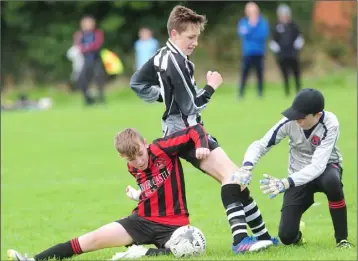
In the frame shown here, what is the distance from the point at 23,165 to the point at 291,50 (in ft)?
38.7

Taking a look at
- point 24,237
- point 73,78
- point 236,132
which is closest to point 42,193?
point 24,237

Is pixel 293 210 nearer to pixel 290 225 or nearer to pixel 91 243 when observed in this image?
pixel 290 225

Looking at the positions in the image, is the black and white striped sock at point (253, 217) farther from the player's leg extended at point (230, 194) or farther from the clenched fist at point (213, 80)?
the clenched fist at point (213, 80)

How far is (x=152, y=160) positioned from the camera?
8.94m

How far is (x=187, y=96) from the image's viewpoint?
29.8ft

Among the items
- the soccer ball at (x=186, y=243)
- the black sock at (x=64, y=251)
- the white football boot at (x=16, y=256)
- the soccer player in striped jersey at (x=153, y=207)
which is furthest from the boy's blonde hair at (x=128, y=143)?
the white football boot at (x=16, y=256)

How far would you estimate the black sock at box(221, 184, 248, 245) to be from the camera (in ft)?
28.5

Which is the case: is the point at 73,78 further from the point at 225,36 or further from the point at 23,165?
the point at 23,165

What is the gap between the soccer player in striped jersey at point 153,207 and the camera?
28.9ft

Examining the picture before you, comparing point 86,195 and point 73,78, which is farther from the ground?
point 73,78

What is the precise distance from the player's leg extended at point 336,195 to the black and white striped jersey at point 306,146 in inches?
3.9

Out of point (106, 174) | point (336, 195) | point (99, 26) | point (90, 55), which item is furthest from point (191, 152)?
point (99, 26)

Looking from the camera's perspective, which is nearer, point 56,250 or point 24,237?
point 56,250

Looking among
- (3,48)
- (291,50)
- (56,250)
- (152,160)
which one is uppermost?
(3,48)
